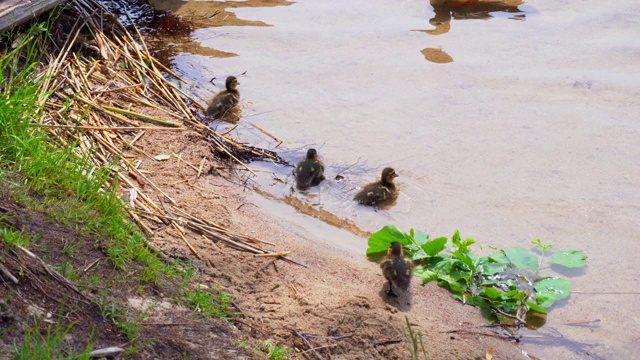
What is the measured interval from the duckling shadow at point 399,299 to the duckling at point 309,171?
1418 millimetres

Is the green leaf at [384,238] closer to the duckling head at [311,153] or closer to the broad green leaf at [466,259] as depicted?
the broad green leaf at [466,259]

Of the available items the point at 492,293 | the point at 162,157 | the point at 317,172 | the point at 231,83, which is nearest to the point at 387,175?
the point at 317,172

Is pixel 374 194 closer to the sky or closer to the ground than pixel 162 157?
closer to the ground

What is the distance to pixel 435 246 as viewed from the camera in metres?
5.16

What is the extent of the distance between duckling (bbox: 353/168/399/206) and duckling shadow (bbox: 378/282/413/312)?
1112 millimetres

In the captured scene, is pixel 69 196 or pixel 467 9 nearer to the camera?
pixel 69 196

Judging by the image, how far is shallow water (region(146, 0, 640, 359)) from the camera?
5570 millimetres

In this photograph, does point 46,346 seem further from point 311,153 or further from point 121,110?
point 121,110

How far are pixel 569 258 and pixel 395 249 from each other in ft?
→ 4.13

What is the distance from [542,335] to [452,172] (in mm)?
1970

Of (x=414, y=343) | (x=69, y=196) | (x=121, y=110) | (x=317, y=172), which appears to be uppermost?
(x=414, y=343)

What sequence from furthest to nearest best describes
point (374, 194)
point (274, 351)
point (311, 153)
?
point (311, 153)
point (374, 194)
point (274, 351)

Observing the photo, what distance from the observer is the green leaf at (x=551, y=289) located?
488cm

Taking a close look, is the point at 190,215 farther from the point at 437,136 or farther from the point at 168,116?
the point at 437,136
